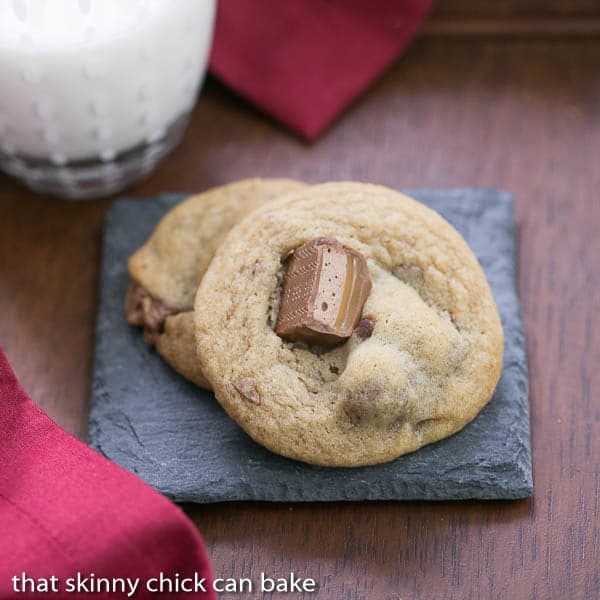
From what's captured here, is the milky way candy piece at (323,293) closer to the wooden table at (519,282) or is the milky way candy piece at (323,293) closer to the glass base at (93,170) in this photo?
the wooden table at (519,282)

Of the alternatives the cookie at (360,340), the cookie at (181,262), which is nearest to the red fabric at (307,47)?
the cookie at (181,262)

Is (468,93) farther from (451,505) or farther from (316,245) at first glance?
(451,505)

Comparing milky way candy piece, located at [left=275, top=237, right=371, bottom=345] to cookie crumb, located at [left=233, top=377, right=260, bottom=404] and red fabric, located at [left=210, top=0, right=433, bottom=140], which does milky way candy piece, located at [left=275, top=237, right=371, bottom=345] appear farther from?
red fabric, located at [left=210, top=0, right=433, bottom=140]

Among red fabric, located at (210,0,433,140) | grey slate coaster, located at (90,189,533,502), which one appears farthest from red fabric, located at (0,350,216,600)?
red fabric, located at (210,0,433,140)

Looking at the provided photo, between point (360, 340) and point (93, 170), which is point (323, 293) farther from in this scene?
point (93, 170)

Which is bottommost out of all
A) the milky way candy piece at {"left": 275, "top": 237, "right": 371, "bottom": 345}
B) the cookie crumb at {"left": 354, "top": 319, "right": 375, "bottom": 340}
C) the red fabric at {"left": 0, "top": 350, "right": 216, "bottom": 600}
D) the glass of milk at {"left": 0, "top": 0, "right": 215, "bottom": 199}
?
the red fabric at {"left": 0, "top": 350, "right": 216, "bottom": 600}

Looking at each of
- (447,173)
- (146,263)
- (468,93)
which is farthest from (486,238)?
(146,263)
